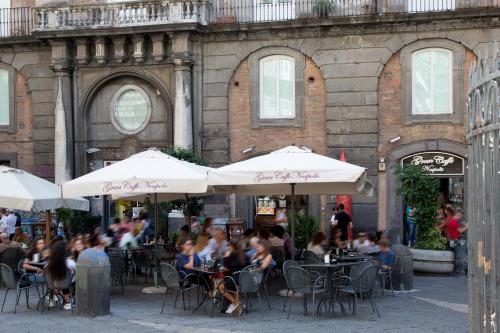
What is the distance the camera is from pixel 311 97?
2367 centimetres

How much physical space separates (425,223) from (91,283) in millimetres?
8728

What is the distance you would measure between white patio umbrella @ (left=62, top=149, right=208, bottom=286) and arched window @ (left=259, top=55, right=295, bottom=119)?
9.61m

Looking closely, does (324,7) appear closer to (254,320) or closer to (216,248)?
(216,248)

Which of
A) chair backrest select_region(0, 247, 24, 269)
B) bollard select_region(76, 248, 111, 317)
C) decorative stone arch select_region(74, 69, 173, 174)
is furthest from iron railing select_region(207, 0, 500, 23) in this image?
bollard select_region(76, 248, 111, 317)

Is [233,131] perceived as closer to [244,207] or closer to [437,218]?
[244,207]

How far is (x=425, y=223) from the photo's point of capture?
18.0 m

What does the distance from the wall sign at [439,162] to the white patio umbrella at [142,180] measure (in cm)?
997

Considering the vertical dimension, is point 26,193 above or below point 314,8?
below

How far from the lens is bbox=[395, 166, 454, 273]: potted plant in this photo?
17.5 meters

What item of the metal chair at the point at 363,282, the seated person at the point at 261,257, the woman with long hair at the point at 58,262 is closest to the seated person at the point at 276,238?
the seated person at the point at 261,257

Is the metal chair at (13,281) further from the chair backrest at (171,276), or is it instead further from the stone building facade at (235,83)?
the stone building facade at (235,83)

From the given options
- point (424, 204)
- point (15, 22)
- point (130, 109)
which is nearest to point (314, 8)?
point (130, 109)

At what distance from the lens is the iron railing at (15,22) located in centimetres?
2634

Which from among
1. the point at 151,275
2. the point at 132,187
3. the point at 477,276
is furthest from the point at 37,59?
the point at 477,276
